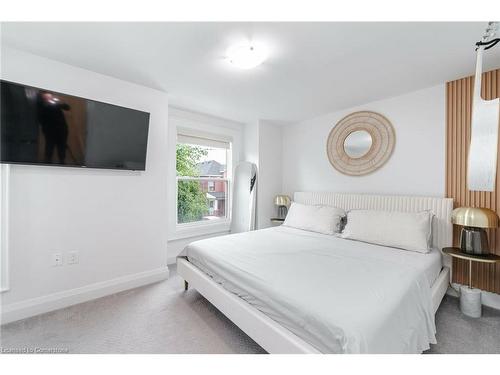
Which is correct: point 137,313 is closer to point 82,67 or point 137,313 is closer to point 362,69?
point 82,67

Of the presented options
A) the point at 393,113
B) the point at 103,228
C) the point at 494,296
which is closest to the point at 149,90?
the point at 103,228

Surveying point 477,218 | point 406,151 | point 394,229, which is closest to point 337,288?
point 394,229

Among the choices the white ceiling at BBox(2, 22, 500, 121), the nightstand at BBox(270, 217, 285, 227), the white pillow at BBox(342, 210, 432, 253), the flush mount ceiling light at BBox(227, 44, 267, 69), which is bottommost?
the nightstand at BBox(270, 217, 285, 227)

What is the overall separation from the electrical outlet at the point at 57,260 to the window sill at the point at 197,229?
1351 mm

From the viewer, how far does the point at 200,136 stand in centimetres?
363

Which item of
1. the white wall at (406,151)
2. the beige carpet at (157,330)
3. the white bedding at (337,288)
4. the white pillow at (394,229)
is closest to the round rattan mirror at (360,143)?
the white wall at (406,151)

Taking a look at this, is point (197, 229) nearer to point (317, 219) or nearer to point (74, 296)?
point (74, 296)

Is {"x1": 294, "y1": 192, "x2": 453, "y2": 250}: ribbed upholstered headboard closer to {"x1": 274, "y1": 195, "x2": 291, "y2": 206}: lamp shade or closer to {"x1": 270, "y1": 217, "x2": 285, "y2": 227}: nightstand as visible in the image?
{"x1": 274, "y1": 195, "x2": 291, "y2": 206}: lamp shade

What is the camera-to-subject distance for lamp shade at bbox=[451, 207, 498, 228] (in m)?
1.86

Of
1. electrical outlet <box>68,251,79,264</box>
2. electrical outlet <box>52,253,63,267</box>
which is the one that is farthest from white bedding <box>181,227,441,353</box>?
electrical outlet <box>52,253,63,267</box>

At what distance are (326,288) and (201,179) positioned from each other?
283cm

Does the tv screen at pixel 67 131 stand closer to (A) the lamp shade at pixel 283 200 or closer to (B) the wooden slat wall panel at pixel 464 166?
(A) the lamp shade at pixel 283 200

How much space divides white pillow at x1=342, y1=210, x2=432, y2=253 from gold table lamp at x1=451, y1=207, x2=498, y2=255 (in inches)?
10.4
